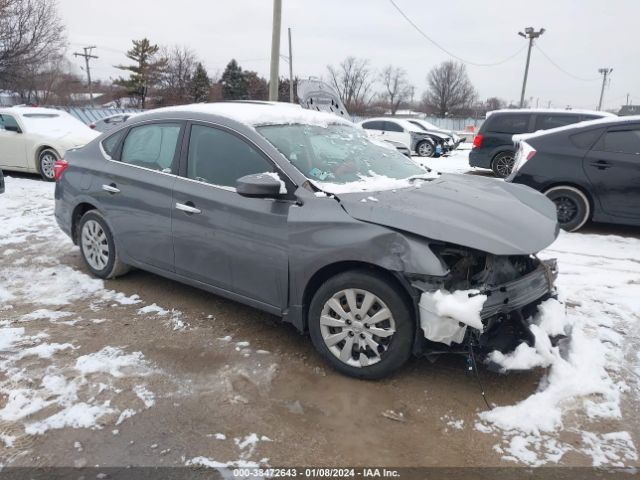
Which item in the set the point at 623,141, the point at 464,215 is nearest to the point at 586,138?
the point at 623,141

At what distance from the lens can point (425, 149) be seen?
18.6 metres

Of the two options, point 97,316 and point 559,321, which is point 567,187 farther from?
point 97,316

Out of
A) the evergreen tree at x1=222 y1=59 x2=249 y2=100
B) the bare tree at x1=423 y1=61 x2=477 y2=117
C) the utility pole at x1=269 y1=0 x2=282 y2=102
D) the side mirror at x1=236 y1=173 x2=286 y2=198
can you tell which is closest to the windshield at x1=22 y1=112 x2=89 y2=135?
the utility pole at x1=269 y1=0 x2=282 y2=102

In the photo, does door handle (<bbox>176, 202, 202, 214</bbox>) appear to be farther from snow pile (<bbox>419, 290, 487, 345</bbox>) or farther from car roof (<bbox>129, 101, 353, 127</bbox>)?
snow pile (<bbox>419, 290, 487, 345</bbox>)

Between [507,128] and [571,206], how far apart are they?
524 centimetres

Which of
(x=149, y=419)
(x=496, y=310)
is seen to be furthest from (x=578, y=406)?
(x=149, y=419)

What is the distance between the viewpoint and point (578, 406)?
9.52 ft

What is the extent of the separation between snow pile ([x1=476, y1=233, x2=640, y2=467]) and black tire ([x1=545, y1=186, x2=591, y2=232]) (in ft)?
8.15

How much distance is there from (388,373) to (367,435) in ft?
1.55

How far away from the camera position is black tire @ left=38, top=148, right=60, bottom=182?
10.2 metres

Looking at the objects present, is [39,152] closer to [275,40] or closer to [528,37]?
[275,40]

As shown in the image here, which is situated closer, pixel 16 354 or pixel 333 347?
pixel 333 347

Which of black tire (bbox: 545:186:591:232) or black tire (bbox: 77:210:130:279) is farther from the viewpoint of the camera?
black tire (bbox: 545:186:591:232)

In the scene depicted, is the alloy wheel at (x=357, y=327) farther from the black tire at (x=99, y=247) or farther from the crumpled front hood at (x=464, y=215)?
the black tire at (x=99, y=247)
